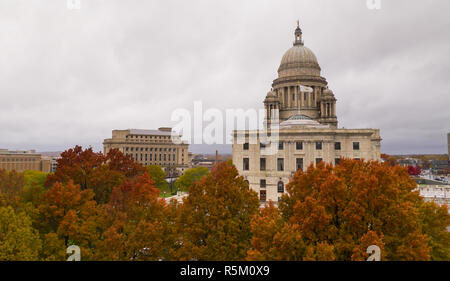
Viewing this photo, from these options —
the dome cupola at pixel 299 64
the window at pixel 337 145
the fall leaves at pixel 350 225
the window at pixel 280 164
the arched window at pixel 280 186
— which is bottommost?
the arched window at pixel 280 186

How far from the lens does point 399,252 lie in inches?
587

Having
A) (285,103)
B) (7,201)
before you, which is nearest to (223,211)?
(7,201)

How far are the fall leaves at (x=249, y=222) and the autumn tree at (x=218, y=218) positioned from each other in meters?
0.07

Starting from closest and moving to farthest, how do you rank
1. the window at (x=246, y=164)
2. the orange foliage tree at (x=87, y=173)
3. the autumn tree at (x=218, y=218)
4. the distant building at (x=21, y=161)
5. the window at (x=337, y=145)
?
the autumn tree at (x=218, y=218) → the orange foliage tree at (x=87, y=173) → the window at (x=337, y=145) → the window at (x=246, y=164) → the distant building at (x=21, y=161)

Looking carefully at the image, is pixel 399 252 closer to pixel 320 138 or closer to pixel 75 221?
pixel 75 221

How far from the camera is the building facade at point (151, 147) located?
475 feet

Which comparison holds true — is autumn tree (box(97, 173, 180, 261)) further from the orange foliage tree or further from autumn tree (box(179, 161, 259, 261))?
the orange foliage tree

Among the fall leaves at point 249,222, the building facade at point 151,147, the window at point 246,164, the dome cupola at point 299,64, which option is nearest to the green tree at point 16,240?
the fall leaves at point 249,222

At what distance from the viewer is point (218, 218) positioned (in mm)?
18766

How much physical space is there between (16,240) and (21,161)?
165 meters

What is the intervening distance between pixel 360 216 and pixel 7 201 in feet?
85.1

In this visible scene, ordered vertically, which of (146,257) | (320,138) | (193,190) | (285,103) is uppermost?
(285,103)

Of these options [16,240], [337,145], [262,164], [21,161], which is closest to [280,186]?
[262,164]

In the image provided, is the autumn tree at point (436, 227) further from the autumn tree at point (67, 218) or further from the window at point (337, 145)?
the window at point (337, 145)
